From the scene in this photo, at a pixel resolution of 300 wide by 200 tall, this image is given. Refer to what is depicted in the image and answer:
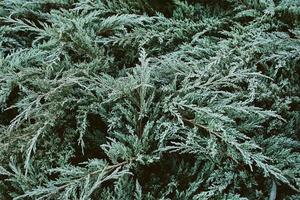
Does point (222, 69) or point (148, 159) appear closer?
point (148, 159)

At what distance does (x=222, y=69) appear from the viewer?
2230 millimetres

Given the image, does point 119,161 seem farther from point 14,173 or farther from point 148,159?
point 14,173

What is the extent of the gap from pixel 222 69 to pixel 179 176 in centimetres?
70

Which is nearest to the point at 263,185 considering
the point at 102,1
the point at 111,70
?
the point at 111,70

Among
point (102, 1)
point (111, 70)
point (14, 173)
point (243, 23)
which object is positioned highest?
point (102, 1)

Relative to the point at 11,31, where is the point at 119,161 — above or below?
below

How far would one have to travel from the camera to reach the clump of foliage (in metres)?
1.97

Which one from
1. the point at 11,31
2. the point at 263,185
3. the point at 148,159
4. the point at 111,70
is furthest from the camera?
the point at 11,31

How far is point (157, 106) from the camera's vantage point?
207cm

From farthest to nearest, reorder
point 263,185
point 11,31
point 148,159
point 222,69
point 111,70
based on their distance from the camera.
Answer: point 11,31 < point 111,70 < point 222,69 < point 263,185 < point 148,159

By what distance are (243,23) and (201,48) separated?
0.47 meters

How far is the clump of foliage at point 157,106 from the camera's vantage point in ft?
6.46

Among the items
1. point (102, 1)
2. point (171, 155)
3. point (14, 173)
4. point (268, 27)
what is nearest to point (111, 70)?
point (102, 1)

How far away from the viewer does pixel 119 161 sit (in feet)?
7.07
